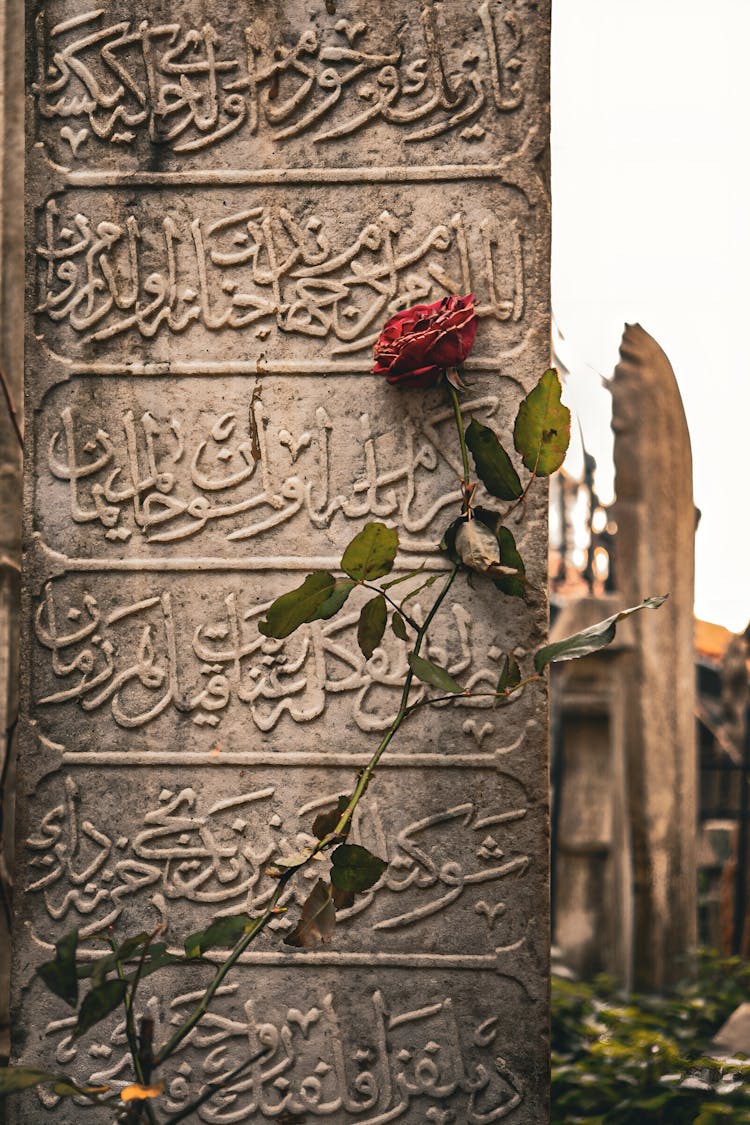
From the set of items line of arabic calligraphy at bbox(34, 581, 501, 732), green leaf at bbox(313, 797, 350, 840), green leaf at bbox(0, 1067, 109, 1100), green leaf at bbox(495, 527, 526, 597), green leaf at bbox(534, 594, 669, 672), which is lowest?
green leaf at bbox(0, 1067, 109, 1100)

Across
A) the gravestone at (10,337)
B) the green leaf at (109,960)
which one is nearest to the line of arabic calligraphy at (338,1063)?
the green leaf at (109,960)

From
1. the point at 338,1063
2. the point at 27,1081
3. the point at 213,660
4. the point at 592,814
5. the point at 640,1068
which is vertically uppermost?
the point at 213,660

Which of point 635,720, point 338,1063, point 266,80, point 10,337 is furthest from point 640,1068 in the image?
point 635,720

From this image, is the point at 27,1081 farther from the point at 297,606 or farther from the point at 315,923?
the point at 297,606

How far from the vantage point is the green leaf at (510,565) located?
6.51 ft

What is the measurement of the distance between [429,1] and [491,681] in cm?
128

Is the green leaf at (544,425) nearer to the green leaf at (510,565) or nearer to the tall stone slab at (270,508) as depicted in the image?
the green leaf at (510,565)

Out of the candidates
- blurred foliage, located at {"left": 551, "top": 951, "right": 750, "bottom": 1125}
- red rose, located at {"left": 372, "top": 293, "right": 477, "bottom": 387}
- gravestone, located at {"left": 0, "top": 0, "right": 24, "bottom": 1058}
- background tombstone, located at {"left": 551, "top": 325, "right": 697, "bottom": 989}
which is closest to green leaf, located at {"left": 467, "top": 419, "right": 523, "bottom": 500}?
red rose, located at {"left": 372, "top": 293, "right": 477, "bottom": 387}

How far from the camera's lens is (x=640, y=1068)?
267 centimetres

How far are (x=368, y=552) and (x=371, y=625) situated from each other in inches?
5.0

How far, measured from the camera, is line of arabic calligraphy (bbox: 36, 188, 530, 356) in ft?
7.45

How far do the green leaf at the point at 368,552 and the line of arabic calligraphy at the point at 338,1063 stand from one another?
849 mm

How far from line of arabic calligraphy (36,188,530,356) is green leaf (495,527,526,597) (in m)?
0.49

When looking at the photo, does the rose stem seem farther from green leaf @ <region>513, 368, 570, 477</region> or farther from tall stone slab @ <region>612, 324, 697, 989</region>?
tall stone slab @ <region>612, 324, 697, 989</region>
